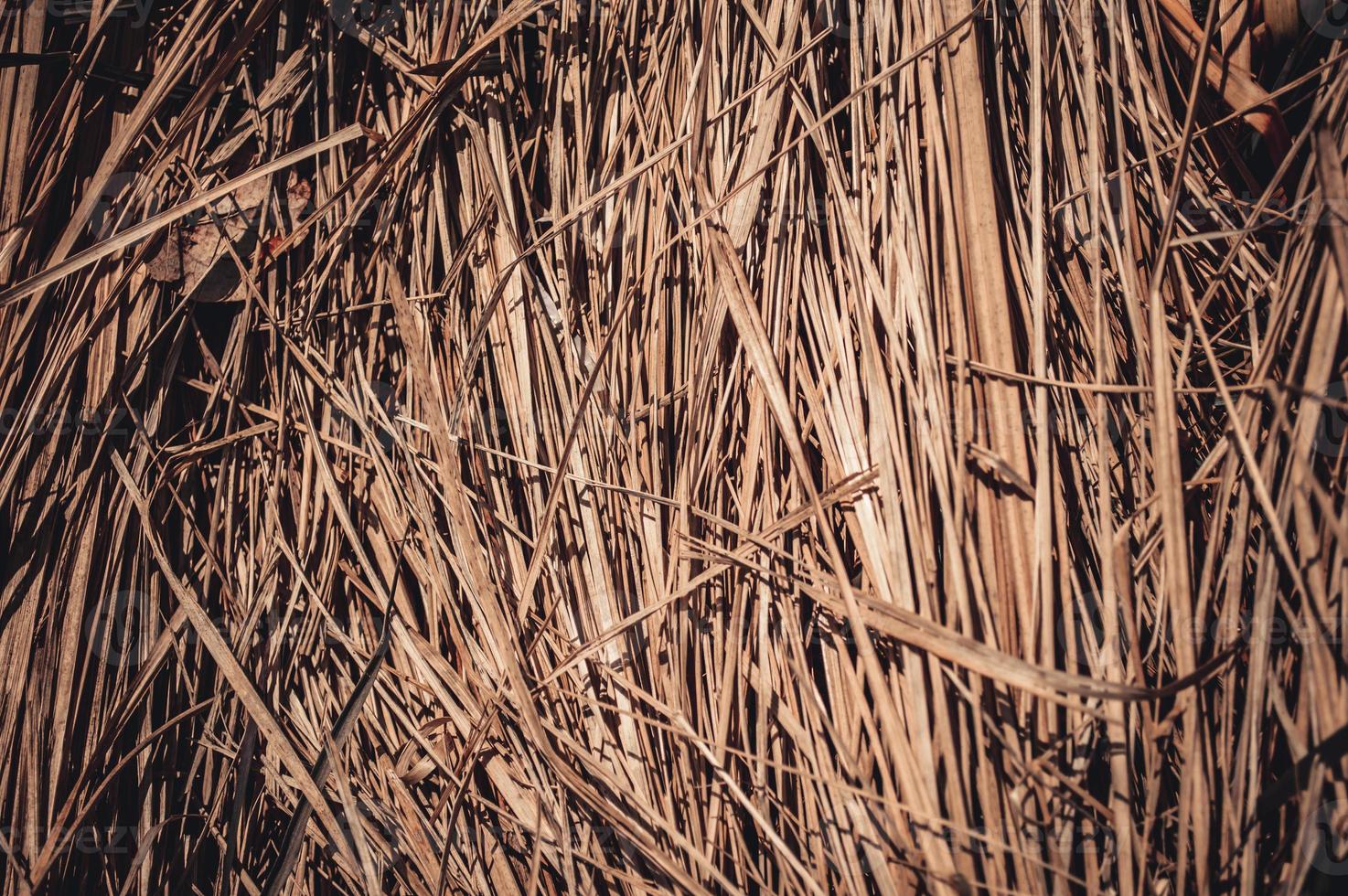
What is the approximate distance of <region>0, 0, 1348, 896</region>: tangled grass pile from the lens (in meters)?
0.65

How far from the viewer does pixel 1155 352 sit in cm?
63

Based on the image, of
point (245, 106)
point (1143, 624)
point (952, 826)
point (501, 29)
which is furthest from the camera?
point (245, 106)

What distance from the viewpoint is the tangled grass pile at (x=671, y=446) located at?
65 cm

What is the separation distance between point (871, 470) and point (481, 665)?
1.52ft

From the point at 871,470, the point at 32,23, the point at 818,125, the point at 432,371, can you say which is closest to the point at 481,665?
the point at 432,371

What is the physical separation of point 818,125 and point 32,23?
0.96 metres

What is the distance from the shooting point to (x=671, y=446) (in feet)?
2.75

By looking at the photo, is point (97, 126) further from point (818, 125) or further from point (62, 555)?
point (818, 125)

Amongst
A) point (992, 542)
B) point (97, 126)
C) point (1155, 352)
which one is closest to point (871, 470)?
point (992, 542)

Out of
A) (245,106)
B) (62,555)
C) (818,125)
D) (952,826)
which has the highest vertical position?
(245,106)

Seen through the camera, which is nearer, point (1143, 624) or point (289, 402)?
point (1143, 624)

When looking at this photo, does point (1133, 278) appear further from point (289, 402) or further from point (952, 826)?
point (289, 402)

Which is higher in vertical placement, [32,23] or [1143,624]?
[32,23]

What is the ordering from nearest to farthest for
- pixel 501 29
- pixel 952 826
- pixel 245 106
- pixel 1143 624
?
pixel 952 826 < pixel 1143 624 < pixel 501 29 < pixel 245 106
